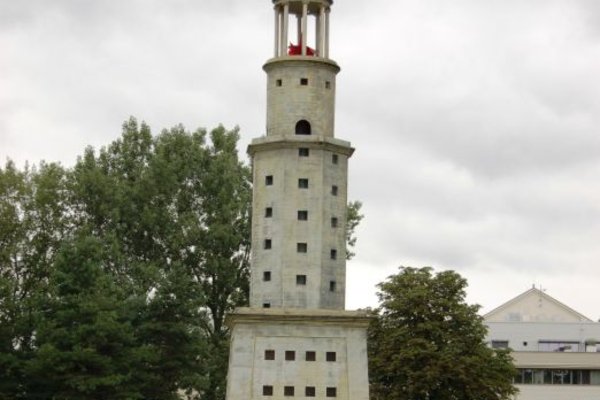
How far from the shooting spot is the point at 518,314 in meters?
114

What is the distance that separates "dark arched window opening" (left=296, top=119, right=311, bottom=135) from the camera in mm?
61219

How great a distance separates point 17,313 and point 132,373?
300 inches

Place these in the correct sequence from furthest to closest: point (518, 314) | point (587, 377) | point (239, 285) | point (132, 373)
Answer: point (518, 314), point (587, 377), point (239, 285), point (132, 373)

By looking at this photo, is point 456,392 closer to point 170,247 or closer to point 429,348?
point 429,348

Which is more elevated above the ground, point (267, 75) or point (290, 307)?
point (267, 75)

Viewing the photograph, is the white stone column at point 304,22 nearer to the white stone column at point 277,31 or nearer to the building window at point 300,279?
the white stone column at point 277,31

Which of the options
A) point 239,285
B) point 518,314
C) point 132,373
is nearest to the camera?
point 132,373

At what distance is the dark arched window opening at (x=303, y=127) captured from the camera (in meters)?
61.2

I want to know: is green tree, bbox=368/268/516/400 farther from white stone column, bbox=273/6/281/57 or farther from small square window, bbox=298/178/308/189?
white stone column, bbox=273/6/281/57

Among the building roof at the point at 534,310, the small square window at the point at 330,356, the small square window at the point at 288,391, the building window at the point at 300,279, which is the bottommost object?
the small square window at the point at 288,391

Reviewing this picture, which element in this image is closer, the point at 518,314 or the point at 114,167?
the point at 114,167

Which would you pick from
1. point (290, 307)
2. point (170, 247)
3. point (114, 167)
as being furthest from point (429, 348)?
point (114, 167)

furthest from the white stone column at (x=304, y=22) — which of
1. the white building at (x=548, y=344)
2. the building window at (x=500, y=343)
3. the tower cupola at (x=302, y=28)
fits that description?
the building window at (x=500, y=343)

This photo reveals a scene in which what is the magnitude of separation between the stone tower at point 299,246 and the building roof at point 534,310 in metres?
55.3
